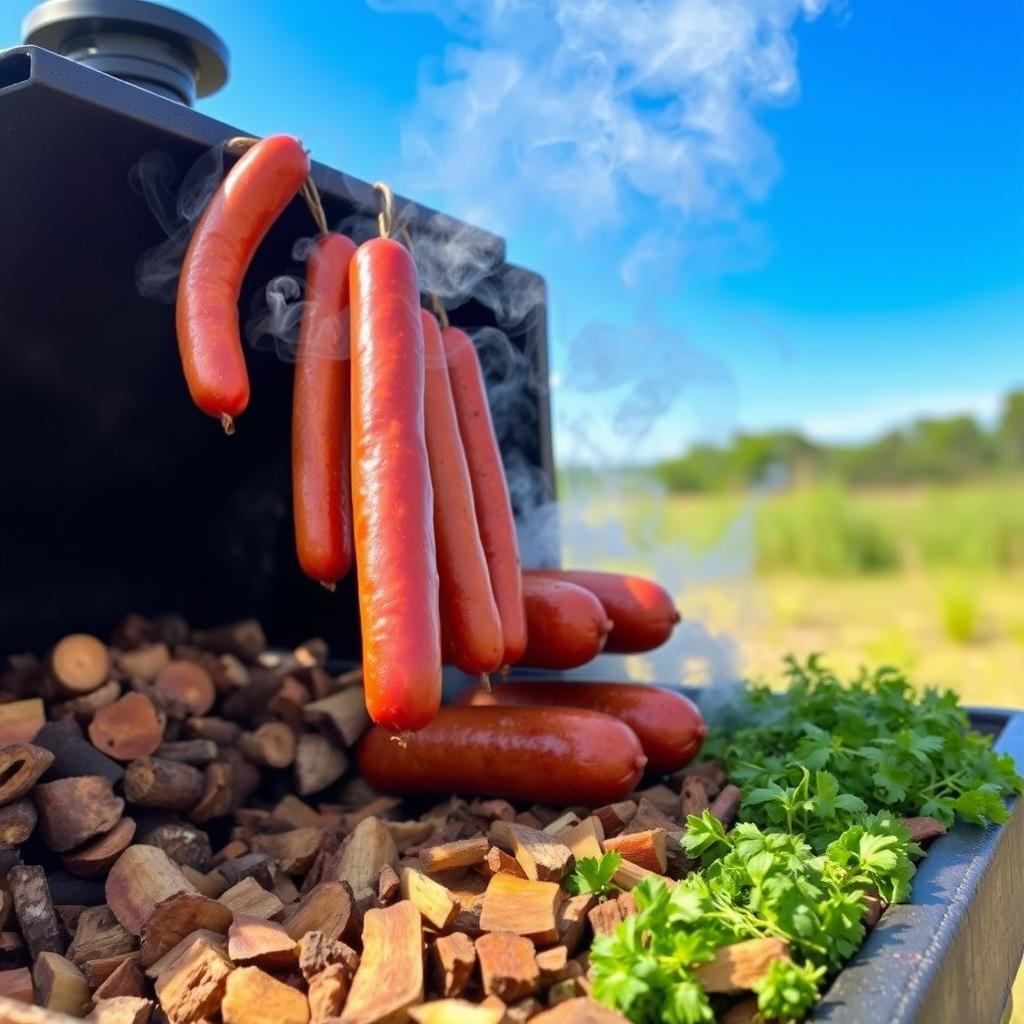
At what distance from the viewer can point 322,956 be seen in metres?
1.51

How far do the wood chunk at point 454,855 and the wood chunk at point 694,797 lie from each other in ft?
1.62

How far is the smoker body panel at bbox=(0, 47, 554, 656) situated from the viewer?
1.90 meters

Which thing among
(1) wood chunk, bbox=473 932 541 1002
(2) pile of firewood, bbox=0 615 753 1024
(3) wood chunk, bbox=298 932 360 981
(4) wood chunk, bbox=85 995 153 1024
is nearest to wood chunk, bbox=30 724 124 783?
(2) pile of firewood, bbox=0 615 753 1024

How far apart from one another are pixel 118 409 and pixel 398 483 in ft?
4.33

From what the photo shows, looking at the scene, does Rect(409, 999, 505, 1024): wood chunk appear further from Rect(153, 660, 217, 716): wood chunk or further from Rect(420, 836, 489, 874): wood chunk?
Rect(153, 660, 217, 716): wood chunk

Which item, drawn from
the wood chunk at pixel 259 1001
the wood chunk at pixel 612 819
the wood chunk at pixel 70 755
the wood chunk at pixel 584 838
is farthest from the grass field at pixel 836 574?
the wood chunk at pixel 259 1001

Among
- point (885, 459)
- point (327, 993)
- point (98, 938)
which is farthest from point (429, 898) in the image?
point (885, 459)

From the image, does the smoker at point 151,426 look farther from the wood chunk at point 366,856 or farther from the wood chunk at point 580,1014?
the wood chunk at point 366,856

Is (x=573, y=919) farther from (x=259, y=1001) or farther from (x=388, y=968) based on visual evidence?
(x=259, y=1001)

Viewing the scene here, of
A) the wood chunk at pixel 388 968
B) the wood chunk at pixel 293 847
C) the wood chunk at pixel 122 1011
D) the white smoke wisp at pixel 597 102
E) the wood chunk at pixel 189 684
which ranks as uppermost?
the white smoke wisp at pixel 597 102

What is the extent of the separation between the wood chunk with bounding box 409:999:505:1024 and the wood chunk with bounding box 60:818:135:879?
0.87m

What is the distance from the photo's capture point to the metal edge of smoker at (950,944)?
1.29 m

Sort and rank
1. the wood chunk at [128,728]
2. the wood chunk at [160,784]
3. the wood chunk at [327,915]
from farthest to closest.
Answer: the wood chunk at [128,728], the wood chunk at [160,784], the wood chunk at [327,915]

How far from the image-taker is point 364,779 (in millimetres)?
2596
